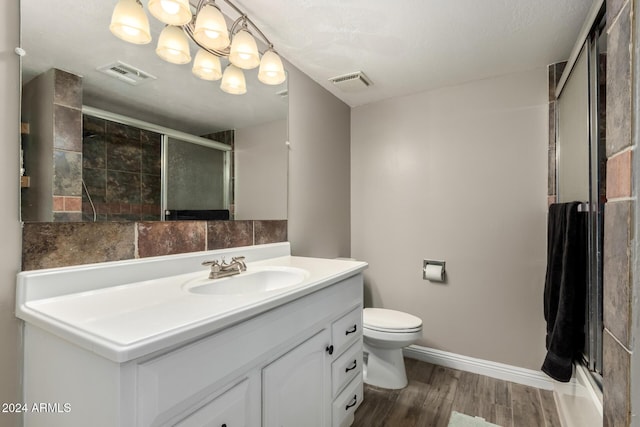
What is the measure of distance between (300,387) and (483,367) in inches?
67.4

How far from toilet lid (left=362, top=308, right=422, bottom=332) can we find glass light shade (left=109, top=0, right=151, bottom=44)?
190cm

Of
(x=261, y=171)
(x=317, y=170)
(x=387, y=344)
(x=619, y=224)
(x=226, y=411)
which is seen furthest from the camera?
(x=317, y=170)

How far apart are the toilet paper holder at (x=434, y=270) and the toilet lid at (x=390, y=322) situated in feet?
1.29

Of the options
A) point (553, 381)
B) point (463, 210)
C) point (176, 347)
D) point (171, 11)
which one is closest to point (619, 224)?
point (176, 347)

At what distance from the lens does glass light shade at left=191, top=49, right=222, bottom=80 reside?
4.42ft

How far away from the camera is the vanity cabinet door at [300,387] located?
947 millimetres

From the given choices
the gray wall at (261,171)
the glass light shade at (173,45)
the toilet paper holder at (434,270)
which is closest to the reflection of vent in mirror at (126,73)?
the glass light shade at (173,45)

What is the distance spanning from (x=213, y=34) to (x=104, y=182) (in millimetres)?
777

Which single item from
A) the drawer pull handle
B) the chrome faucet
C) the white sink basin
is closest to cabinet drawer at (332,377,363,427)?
the drawer pull handle

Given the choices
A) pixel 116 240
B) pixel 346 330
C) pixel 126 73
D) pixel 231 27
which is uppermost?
pixel 231 27

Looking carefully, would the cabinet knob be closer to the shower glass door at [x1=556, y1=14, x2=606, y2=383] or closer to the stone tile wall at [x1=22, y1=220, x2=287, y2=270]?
the stone tile wall at [x1=22, y1=220, x2=287, y2=270]

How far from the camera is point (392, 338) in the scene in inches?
73.5

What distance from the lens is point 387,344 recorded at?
1907mm

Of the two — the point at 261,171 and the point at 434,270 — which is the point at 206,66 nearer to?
the point at 261,171
